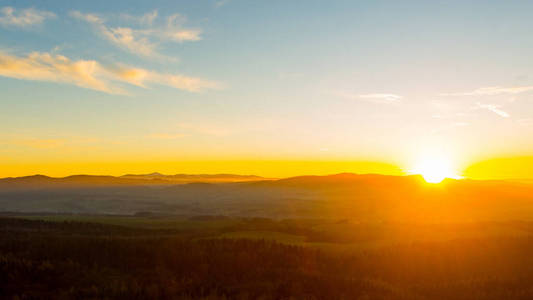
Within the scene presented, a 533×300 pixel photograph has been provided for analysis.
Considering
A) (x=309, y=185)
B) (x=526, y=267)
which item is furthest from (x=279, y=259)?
(x=309, y=185)

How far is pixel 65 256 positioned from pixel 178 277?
3.70m

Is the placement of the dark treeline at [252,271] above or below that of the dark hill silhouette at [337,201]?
above

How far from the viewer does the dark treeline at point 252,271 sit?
9719mm

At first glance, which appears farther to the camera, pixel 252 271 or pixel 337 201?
pixel 337 201

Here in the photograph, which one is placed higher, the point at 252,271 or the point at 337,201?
the point at 252,271

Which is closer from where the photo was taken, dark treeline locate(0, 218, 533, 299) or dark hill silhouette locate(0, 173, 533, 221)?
dark treeline locate(0, 218, 533, 299)

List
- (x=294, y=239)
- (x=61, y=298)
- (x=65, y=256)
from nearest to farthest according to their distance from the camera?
1. (x=61, y=298)
2. (x=65, y=256)
3. (x=294, y=239)

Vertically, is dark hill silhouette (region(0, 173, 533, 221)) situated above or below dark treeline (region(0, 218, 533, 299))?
below

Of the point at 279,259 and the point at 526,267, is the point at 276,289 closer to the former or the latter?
the point at 279,259

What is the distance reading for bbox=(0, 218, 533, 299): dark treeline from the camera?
972cm

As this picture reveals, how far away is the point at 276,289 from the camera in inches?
393

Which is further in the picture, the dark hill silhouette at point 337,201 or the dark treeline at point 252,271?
the dark hill silhouette at point 337,201

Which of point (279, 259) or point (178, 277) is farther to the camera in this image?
point (279, 259)

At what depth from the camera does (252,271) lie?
1228cm
